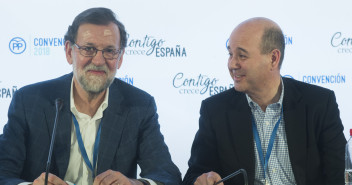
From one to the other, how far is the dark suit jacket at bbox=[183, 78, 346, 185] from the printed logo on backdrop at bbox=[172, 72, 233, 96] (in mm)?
1347

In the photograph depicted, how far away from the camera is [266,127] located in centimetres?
263

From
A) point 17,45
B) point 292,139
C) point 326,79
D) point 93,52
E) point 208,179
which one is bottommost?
point 208,179

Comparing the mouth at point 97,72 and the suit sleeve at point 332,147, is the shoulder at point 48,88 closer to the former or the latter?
the mouth at point 97,72

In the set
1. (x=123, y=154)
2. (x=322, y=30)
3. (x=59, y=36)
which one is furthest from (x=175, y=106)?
(x=123, y=154)

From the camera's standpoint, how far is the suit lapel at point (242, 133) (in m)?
2.57

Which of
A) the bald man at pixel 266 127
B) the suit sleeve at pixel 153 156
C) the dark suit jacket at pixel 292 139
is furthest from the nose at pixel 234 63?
the suit sleeve at pixel 153 156

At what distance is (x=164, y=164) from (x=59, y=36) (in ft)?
6.57

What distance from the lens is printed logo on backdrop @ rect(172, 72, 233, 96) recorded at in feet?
13.4

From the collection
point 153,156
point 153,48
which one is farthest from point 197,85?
point 153,156

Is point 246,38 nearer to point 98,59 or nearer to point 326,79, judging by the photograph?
point 98,59

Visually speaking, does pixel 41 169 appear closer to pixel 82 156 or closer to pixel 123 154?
pixel 82 156

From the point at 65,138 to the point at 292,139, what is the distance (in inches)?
44.5

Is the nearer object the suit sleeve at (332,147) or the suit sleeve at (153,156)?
the suit sleeve at (153,156)

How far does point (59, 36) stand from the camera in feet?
13.4
